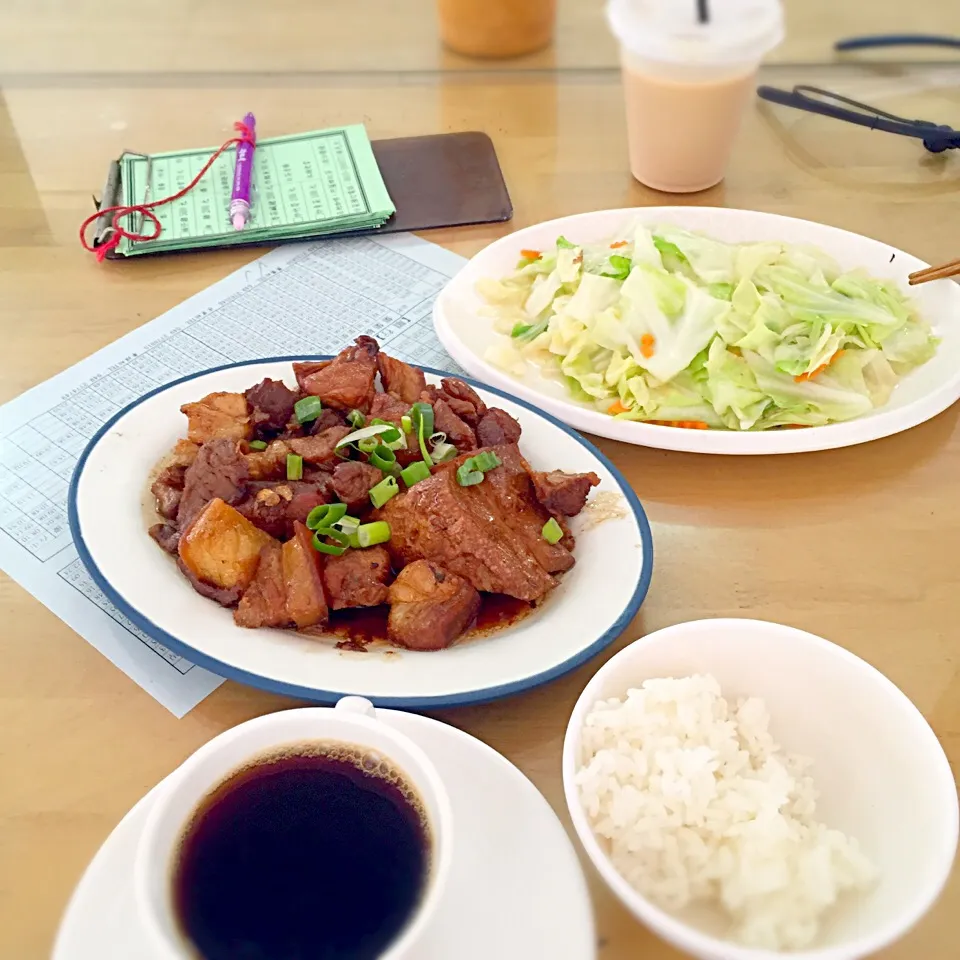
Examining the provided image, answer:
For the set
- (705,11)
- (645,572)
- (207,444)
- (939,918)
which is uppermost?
(705,11)

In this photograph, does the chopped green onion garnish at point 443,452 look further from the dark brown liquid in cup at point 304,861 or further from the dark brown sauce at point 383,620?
the dark brown liquid in cup at point 304,861

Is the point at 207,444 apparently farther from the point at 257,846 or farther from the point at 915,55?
the point at 915,55

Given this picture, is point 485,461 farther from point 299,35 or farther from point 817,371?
point 299,35

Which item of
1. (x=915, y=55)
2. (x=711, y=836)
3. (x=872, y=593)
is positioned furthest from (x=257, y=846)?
(x=915, y=55)

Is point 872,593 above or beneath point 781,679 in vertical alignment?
beneath

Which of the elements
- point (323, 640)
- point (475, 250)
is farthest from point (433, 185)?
point (323, 640)
